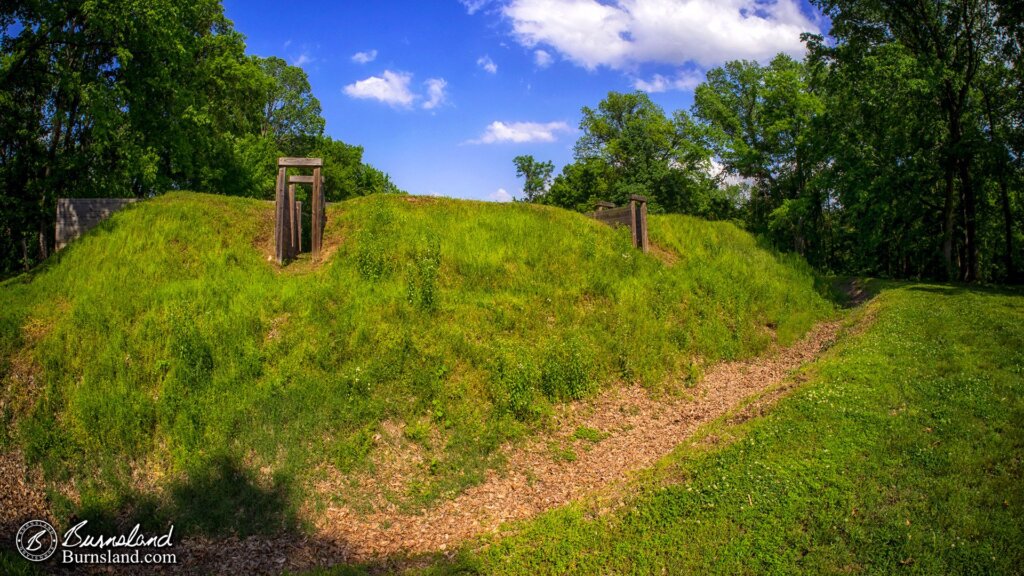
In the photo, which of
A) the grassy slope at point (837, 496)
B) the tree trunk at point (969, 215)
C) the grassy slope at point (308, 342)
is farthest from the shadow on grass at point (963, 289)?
the grassy slope at point (837, 496)

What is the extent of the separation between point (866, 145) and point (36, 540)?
98.1 ft

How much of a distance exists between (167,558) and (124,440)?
2.59 meters

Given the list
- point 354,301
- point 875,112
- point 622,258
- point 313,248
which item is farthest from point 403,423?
point 875,112

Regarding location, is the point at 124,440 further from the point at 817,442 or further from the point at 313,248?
the point at 817,442

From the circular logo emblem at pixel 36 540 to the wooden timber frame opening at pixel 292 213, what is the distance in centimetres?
711

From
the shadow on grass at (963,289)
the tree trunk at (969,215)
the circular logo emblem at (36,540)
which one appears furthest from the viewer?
the tree trunk at (969,215)

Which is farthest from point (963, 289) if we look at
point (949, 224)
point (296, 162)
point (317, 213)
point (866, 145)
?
point (296, 162)

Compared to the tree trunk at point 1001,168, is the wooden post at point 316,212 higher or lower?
lower

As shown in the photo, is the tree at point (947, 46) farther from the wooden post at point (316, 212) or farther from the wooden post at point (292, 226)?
the wooden post at point (292, 226)

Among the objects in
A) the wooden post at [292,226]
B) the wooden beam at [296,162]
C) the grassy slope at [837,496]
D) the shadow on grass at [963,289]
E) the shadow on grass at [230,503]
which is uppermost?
the wooden beam at [296,162]

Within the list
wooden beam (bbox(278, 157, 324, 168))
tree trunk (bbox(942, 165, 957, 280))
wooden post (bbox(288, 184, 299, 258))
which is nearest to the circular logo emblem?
wooden post (bbox(288, 184, 299, 258))

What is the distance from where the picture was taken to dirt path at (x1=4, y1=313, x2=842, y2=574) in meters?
7.60

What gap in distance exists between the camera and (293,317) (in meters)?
11.5

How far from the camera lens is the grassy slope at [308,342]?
9.03 metres
